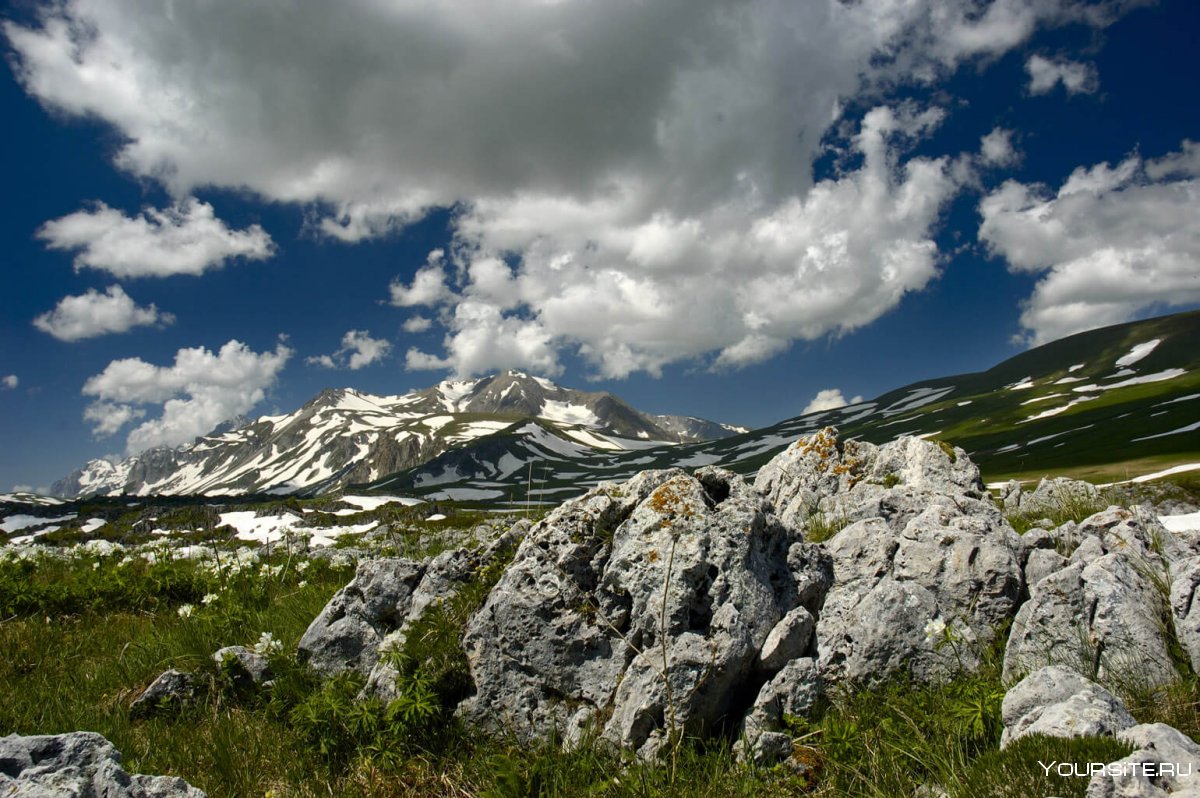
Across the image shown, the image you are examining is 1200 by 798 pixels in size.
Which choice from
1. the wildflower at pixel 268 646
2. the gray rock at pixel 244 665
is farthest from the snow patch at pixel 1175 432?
the gray rock at pixel 244 665

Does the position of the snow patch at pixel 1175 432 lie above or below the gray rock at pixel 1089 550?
below

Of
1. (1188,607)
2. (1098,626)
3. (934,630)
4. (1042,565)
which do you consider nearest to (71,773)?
A: (934,630)

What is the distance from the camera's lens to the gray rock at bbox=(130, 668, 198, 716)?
6.14 m

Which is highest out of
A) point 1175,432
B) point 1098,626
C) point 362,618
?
point 362,618

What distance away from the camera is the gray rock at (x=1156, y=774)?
301cm

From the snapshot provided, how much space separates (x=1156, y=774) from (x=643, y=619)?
3.72 meters

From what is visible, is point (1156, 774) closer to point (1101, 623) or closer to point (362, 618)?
point (1101, 623)

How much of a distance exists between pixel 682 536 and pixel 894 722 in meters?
2.37

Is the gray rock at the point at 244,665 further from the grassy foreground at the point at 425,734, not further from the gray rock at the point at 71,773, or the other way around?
the gray rock at the point at 71,773

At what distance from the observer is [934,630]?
16.9ft

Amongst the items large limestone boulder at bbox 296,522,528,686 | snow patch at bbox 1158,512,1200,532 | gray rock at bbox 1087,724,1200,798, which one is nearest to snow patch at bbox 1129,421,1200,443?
snow patch at bbox 1158,512,1200,532

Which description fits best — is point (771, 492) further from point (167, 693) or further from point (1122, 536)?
point (167, 693)

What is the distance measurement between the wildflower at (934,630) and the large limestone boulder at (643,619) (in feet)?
3.55

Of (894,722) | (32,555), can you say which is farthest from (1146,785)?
(32,555)
